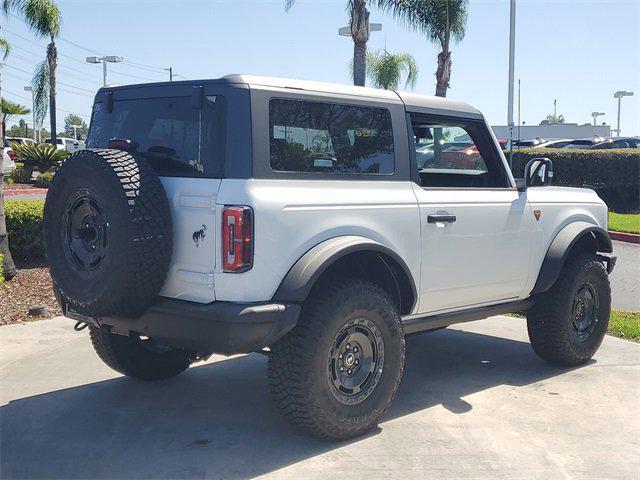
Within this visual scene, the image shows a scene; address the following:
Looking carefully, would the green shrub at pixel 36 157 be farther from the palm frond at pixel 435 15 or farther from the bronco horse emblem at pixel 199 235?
the bronco horse emblem at pixel 199 235

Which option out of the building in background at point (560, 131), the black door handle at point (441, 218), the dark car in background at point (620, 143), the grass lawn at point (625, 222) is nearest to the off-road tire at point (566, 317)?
the black door handle at point (441, 218)

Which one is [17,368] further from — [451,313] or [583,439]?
[583,439]

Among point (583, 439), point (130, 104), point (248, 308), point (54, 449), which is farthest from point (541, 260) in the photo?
point (54, 449)

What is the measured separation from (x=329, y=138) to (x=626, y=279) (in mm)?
6914

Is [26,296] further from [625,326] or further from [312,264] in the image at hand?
[625,326]

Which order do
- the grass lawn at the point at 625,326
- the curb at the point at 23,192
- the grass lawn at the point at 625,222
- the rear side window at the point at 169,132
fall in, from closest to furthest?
the rear side window at the point at 169,132
the grass lawn at the point at 625,326
the grass lawn at the point at 625,222
the curb at the point at 23,192

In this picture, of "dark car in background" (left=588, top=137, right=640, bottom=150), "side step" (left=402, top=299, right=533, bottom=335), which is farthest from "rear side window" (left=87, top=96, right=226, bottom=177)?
"dark car in background" (left=588, top=137, right=640, bottom=150)

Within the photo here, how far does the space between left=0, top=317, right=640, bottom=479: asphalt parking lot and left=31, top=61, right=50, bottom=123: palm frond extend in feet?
96.9

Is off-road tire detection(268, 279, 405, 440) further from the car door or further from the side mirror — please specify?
the side mirror

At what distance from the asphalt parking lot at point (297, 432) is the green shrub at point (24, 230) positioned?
316cm

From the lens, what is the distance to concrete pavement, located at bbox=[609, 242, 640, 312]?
Result: 841cm

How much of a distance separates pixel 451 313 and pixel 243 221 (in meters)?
1.93

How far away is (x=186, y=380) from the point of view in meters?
5.49

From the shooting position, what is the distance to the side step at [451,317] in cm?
478
